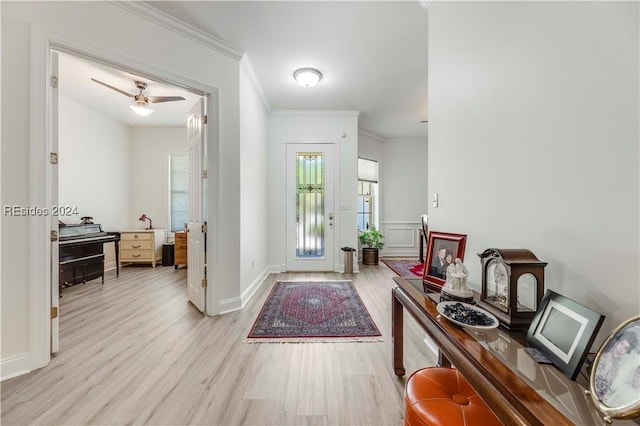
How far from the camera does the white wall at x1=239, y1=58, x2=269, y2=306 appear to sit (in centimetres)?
302

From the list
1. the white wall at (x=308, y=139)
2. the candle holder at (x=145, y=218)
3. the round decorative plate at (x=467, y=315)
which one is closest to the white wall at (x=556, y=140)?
the round decorative plate at (x=467, y=315)

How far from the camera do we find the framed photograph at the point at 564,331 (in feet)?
2.25

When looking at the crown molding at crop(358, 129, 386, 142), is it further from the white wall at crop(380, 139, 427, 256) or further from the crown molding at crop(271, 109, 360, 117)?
the crown molding at crop(271, 109, 360, 117)

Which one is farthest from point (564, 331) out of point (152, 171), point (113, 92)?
point (152, 171)

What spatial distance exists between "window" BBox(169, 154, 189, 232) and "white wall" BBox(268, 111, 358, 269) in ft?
7.33

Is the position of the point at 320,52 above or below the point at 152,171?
above

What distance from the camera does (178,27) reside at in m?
2.37

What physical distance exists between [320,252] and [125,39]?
12.3 ft

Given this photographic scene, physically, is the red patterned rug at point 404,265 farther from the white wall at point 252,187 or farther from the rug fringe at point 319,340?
the white wall at point 252,187

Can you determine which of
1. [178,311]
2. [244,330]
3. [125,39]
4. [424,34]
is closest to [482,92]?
[424,34]

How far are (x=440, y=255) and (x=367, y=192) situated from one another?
14.6 ft

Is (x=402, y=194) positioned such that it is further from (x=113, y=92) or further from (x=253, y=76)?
(x=113, y=92)

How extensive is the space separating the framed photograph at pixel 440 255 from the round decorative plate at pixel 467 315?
0.35 meters

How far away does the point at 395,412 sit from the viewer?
1.39 metres
